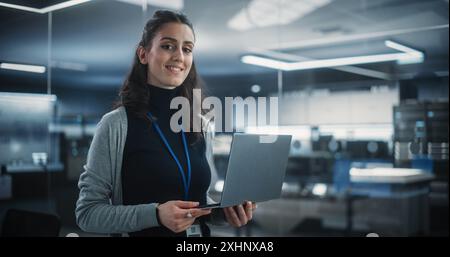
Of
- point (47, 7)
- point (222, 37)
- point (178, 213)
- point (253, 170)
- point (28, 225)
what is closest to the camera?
point (178, 213)

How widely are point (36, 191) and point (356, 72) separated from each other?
105 inches

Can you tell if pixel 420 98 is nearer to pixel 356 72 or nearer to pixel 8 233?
pixel 356 72

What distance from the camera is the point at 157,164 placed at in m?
1.82

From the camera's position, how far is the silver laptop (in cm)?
170

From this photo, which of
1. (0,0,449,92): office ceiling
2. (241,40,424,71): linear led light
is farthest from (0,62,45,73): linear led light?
(241,40,424,71): linear led light

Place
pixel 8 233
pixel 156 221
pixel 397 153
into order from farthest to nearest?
pixel 397 153 < pixel 8 233 < pixel 156 221

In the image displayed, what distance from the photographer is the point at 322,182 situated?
14.5 feet

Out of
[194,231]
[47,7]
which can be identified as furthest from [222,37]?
[194,231]

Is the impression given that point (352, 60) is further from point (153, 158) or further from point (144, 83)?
point (153, 158)

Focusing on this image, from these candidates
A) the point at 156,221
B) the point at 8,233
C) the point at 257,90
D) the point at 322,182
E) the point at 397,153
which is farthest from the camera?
the point at 322,182

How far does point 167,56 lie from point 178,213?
632 millimetres

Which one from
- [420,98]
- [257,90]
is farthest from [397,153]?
[257,90]
